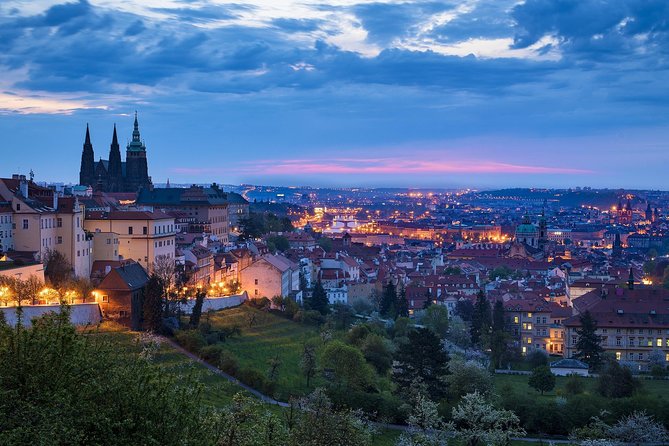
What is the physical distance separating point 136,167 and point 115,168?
9.84ft

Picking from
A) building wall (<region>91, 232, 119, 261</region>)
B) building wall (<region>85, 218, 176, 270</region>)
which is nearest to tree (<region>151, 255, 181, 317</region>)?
building wall (<region>85, 218, 176, 270</region>)

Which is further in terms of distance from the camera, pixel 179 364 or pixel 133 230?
pixel 133 230

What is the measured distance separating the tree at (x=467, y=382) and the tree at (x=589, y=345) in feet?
59.1

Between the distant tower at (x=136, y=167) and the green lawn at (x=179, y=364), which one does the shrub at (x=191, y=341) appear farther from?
the distant tower at (x=136, y=167)

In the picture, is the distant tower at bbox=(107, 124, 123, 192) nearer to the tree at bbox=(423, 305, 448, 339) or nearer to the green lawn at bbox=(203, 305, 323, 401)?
the tree at bbox=(423, 305, 448, 339)

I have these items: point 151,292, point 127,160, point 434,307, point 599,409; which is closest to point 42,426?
point 151,292

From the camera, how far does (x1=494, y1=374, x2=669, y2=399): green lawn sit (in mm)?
49253

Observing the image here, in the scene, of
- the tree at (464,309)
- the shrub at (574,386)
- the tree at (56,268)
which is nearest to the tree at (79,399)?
the tree at (56,268)

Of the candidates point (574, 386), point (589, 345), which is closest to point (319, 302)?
point (589, 345)

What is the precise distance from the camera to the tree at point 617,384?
47.6m

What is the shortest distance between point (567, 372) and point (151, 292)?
29.4 m

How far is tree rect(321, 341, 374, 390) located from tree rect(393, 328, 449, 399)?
170 cm

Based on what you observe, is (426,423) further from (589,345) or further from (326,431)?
(589,345)

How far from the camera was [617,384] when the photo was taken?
4781 centimetres
